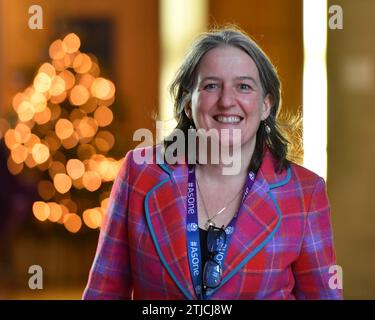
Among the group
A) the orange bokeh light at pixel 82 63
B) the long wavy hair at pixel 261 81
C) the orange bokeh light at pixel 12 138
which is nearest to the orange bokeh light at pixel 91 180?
the orange bokeh light at pixel 12 138

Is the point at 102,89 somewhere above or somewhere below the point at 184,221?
above

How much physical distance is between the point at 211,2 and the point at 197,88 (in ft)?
7.69

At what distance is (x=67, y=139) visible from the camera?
3.54m

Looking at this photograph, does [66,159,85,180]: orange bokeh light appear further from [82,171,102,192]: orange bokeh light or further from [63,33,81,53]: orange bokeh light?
[63,33,81,53]: orange bokeh light

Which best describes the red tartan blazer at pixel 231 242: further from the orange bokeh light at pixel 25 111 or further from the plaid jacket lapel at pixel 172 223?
the orange bokeh light at pixel 25 111

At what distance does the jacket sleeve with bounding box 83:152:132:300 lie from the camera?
1450 millimetres

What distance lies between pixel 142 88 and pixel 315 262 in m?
2.58

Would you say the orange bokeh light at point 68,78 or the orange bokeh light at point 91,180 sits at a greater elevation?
the orange bokeh light at point 68,78

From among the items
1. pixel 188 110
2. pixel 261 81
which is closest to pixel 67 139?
pixel 188 110

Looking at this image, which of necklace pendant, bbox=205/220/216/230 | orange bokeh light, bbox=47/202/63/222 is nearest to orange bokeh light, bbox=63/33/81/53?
orange bokeh light, bbox=47/202/63/222

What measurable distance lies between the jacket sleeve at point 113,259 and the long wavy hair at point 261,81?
0.17 m

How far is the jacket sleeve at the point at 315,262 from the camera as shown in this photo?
4.70ft

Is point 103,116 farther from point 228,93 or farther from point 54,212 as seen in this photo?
point 228,93
